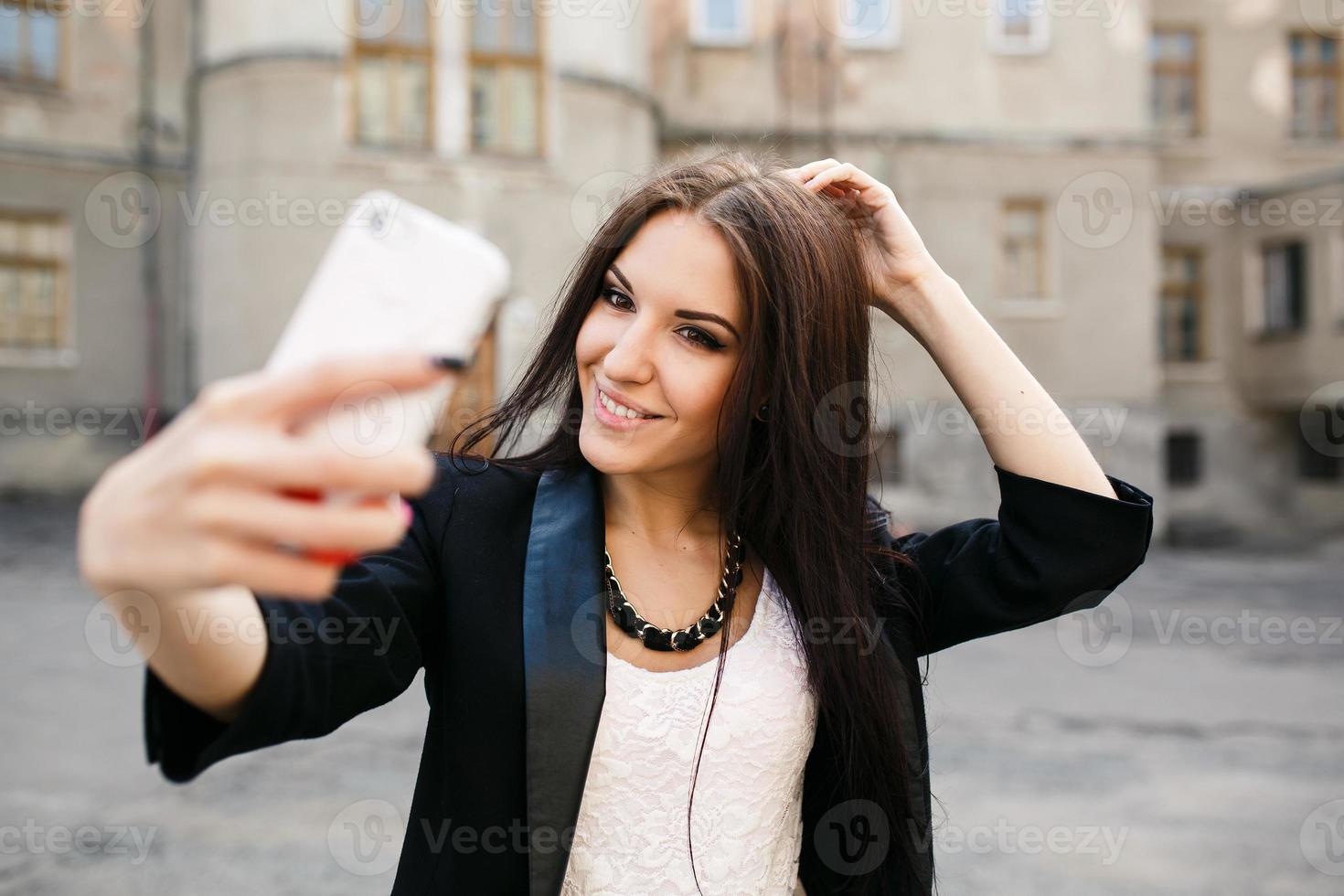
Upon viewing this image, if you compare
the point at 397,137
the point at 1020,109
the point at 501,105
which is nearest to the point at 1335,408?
the point at 1020,109

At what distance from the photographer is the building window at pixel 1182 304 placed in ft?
55.6

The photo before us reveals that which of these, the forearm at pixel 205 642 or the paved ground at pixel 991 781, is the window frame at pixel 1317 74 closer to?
the paved ground at pixel 991 781

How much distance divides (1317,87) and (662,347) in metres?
19.6

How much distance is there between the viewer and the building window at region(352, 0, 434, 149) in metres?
11.5

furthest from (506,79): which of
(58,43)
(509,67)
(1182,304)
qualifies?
(1182,304)

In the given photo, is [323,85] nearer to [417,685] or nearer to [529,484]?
[417,685]

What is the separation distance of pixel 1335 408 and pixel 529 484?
18689mm

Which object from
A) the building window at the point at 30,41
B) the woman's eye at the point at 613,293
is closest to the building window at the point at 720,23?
the building window at the point at 30,41

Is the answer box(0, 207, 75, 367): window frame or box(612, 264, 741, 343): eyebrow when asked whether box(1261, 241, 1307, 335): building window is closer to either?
box(612, 264, 741, 343): eyebrow

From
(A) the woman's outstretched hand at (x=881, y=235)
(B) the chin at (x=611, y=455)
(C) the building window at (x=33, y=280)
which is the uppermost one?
(C) the building window at (x=33, y=280)

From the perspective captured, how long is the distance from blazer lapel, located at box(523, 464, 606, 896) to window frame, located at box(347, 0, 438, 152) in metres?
11.0

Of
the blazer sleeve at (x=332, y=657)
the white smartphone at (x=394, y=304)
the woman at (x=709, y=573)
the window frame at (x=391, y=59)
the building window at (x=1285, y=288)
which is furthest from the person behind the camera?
the building window at (x=1285, y=288)

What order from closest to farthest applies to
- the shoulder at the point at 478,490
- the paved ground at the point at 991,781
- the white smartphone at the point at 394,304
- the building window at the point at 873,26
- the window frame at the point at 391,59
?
the white smartphone at the point at 394,304, the shoulder at the point at 478,490, the paved ground at the point at 991,781, the window frame at the point at 391,59, the building window at the point at 873,26

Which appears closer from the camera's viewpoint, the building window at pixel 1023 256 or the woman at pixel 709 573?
the woman at pixel 709 573
